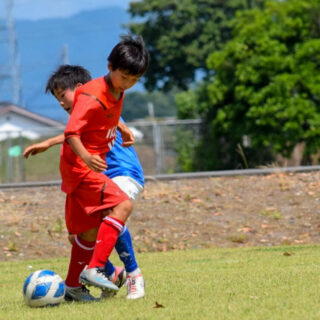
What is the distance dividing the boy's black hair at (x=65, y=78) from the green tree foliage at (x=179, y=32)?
150ft

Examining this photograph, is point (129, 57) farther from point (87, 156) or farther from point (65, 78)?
point (65, 78)

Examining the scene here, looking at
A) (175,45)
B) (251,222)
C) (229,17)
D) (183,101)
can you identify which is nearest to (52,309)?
(251,222)

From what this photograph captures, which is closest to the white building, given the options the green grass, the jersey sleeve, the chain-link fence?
the chain-link fence

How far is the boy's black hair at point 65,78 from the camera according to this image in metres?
6.45

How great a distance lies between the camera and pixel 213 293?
19.0 feet

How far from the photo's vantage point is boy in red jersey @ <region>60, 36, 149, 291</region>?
5.66 meters

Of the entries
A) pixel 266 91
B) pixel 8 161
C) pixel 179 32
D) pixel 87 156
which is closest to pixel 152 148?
pixel 8 161

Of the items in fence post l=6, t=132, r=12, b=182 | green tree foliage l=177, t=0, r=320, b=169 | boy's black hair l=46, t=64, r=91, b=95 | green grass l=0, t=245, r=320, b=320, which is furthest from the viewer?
fence post l=6, t=132, r=12, b=182

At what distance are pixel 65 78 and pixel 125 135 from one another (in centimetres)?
66

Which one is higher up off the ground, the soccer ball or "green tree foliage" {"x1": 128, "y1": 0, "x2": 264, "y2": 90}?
"green tree foliage" {"x1": 128, "y1": 0, "x2": 264, "y2": 90}

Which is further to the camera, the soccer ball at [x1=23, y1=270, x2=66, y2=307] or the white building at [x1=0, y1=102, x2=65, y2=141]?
the white building at [x1=0, y1=102, x2=65, y2=141]

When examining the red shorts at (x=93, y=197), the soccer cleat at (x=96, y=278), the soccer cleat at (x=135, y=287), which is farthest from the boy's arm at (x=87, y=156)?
the soccer cleat at (x=135, y=287)

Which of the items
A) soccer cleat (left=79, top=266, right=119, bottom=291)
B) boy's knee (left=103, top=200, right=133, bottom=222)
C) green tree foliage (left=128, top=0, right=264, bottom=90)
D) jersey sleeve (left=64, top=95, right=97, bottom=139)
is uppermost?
green tree foliage (left=128, top=0, right=264, bottom=90)

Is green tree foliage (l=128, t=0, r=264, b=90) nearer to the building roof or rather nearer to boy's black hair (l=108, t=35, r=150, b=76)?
the building roof
